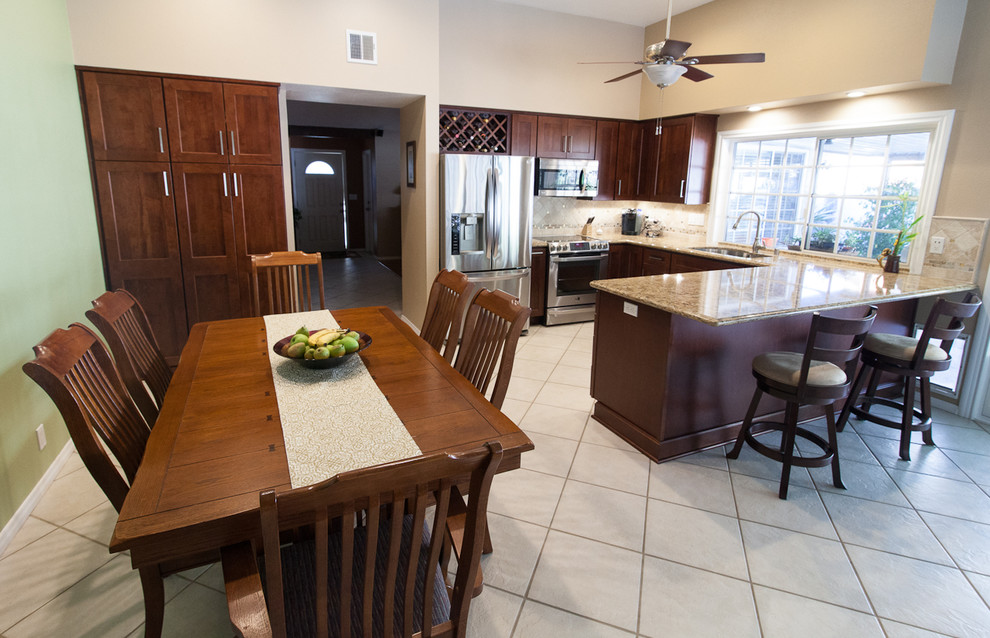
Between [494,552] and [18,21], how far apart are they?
3.38m

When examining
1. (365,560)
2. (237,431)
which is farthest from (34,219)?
(365,560)

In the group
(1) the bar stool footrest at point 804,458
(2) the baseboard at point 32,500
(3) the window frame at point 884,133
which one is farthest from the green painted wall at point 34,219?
(3) the window frame at point 884,133

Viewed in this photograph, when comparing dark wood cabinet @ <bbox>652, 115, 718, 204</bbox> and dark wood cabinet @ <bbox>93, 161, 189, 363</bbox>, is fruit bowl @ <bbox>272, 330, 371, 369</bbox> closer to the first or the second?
dark wood cabinet @ <bbox>93, 161, 189, 363</bbox>

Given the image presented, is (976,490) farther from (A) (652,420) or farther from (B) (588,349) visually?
(B) (588,349)

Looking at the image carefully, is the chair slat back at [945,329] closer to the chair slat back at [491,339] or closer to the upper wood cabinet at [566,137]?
the chair slat back at [491,339]

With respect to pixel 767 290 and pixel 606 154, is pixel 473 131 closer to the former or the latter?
pixel 606 154

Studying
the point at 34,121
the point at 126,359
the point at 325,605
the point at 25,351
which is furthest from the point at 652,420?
the point at 34,121

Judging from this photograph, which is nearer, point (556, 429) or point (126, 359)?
point (126, 359)

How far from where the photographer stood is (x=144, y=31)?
346cm

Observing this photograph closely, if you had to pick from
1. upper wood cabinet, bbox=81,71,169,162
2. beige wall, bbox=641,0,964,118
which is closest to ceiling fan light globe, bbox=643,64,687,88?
beige wall, bbox=641,0,964,118

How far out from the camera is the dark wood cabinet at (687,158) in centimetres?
528

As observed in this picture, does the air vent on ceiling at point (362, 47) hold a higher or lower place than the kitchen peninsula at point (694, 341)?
higher

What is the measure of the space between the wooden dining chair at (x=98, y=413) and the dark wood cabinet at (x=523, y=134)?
435 cm

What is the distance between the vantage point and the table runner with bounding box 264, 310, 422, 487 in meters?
1.36
